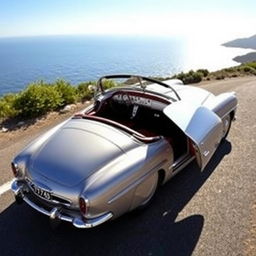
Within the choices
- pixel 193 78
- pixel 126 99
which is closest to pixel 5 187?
pixel 126 99

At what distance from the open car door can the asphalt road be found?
1.87 feet

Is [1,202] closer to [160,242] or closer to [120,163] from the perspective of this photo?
[120,163]

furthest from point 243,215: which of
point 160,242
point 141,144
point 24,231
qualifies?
point 24,231

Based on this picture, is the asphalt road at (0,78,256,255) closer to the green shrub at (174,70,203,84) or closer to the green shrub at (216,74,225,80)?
Result: the green shrub at (174,70,203,84)

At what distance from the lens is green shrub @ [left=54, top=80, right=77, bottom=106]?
28.2 feet

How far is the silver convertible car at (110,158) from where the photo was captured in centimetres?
310

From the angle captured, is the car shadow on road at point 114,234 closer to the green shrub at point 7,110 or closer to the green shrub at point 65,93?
the green shrub at point 7,110

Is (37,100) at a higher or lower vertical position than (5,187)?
higher

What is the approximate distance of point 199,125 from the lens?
386 centimetres

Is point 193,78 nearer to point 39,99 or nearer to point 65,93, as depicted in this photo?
point 65,93

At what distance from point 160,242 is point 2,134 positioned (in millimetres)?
4481

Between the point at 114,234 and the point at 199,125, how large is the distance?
61.4 inches

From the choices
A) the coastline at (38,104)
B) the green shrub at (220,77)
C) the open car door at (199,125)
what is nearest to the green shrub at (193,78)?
the green shrub at (220,77)

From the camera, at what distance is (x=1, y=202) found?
4.09 m
